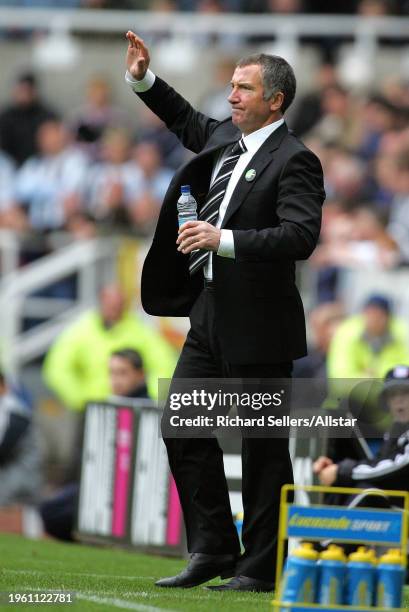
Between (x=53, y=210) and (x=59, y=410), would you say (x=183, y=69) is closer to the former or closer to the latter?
(x=53, y=210)

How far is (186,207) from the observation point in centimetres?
718

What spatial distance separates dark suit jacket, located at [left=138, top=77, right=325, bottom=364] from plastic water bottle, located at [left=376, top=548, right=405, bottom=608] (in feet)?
5.19

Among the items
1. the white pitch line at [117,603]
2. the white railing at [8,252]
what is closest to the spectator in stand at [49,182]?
the white railing at [8,252]

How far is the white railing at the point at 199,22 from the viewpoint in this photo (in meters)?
19.0

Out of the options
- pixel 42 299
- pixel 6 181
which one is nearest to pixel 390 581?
pixel 42 299

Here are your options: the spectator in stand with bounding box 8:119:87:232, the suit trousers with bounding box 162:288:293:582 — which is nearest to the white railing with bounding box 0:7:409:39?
the spectator in stand with bounding box 8:119:87:232

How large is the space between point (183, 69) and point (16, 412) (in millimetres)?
7186

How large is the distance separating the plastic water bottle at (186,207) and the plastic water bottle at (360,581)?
1850mm

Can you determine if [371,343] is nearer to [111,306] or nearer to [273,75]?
[111,306]

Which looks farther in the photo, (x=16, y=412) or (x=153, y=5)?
(x=153, y=5)

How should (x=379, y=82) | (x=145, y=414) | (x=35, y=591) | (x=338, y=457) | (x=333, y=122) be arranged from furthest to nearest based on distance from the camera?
1. (x=379, y=82)
2. (x=333, y=122)
3. (x=145, y=414)
4. (x=338, y=457)
5. (x=35, y=591)

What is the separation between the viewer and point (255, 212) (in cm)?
A: 727

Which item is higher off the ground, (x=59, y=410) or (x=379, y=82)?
(x=379, y=82)

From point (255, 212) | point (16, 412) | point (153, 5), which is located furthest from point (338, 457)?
point (153, 5)
